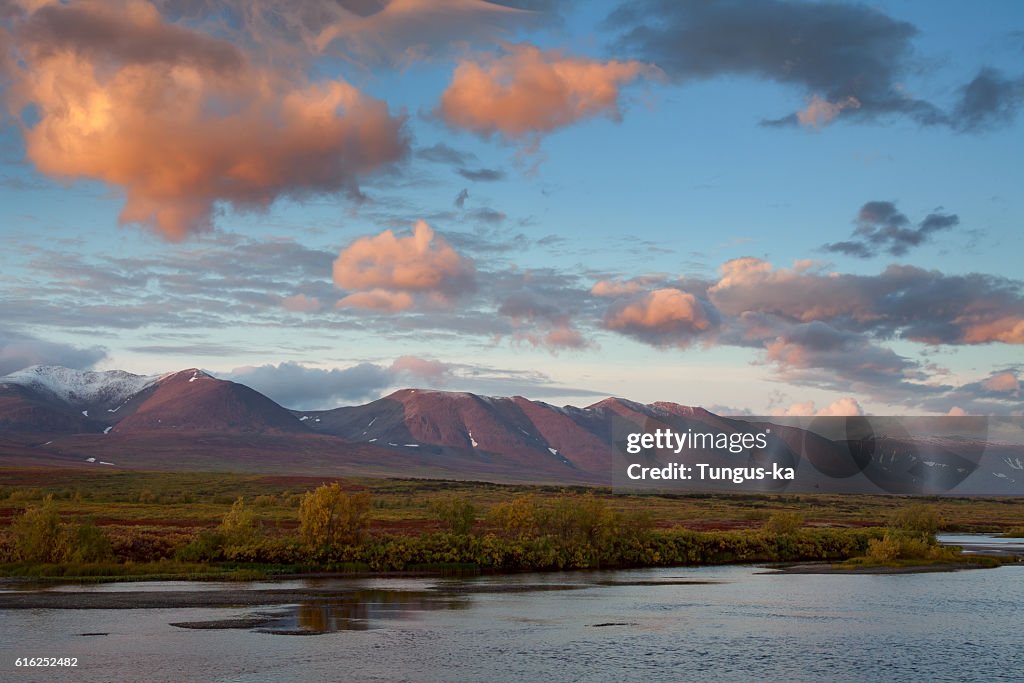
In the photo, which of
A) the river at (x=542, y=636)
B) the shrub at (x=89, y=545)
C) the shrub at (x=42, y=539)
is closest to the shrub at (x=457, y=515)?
the river at (x=542, y=636)

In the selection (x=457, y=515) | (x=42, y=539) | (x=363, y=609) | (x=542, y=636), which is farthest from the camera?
(x=457, y=515)

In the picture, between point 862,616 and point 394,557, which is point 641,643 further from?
point 394,557

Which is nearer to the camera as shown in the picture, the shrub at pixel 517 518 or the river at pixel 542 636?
the river at pixel 542 636

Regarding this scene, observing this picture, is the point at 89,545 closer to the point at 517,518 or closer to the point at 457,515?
the point at 457,515

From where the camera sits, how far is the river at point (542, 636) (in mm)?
35500

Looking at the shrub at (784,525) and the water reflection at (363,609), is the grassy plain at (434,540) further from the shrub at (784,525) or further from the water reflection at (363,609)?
the water reflection at (363,609)

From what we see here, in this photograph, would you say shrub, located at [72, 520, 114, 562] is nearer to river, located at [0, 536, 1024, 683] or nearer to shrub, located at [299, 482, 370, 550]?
river, located at [0, 536, 1024, 683]

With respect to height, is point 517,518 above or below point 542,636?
above

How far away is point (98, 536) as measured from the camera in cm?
6906

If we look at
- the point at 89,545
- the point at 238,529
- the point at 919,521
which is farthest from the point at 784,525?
the point at 89,545

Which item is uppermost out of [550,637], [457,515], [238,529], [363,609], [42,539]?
[457,515]

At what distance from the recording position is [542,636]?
42969mm

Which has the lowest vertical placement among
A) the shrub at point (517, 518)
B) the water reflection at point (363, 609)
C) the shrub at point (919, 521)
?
the water reflection at point (363, 609)

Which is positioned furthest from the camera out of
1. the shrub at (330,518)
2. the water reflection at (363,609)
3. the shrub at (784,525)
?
the shrub at (784,525)
